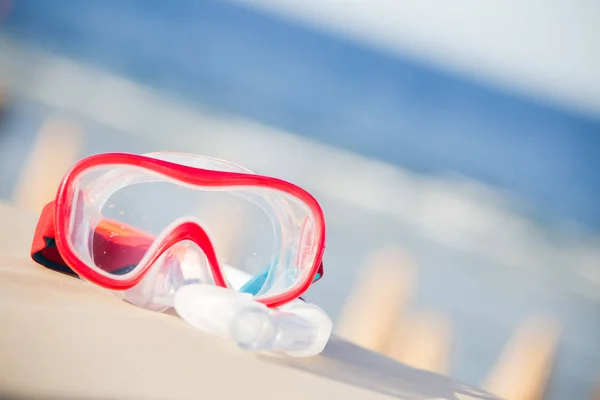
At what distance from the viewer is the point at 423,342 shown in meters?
2.32

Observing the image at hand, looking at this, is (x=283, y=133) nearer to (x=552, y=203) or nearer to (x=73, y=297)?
(x=552, y=203)

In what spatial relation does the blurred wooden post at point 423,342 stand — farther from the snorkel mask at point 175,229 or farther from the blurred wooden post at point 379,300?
the snorkel mask at point 175,229

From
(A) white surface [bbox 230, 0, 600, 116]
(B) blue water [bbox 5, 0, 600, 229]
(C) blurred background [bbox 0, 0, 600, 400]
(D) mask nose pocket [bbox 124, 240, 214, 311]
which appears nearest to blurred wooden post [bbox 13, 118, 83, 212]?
(C) blurred background [bbox 0, 0, 600, 400]

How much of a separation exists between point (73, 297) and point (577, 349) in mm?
2222

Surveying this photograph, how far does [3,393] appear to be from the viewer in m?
0.50

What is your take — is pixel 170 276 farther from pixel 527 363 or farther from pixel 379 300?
pixel 527 363

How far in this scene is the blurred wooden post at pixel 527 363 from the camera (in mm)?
2230

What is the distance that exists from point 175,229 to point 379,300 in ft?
5.05

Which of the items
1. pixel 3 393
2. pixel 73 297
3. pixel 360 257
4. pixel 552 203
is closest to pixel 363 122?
pixel 360 257

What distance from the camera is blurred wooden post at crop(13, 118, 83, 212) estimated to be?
2.18m

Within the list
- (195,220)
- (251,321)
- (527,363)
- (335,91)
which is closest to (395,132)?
(335,91)

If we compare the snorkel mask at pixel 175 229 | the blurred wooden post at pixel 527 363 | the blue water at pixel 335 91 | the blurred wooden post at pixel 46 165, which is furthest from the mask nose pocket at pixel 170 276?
the blue water at pixel 335 91

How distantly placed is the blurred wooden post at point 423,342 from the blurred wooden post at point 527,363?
0.64 ft

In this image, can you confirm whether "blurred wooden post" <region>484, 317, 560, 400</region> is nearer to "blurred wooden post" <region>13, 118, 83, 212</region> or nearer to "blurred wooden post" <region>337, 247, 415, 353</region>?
"blurred wooden post" <region>337, 247, 415, 353</region>
